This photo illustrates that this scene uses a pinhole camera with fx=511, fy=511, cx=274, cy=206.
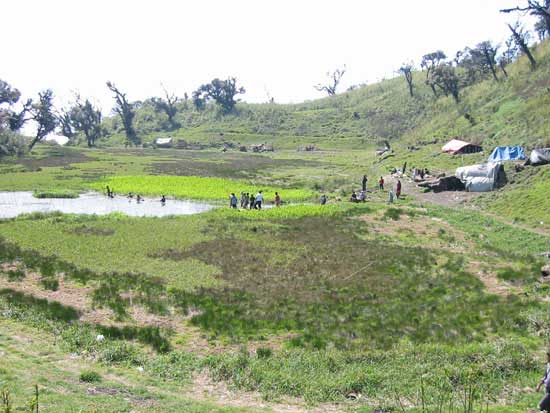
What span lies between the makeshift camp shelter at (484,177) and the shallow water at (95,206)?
24.0 m

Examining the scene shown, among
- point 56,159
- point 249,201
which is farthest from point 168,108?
point 249,201

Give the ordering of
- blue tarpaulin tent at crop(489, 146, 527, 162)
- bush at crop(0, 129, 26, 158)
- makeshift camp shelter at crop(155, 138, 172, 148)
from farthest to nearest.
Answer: makeshift camp shelter at crop(155, 138, 172, 148)
bush at crop(0, 129, 26, 158)
blue tarpaulin tent at crop(489, 146, 527, 162)

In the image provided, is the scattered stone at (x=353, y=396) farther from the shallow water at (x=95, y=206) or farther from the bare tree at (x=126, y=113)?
the bare tree at (x=126, y=113)

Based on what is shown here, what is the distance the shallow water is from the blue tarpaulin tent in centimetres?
2900

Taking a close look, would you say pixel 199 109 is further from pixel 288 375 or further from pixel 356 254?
pixel 288 375

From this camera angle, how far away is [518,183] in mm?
43375

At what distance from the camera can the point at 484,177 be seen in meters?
46.1

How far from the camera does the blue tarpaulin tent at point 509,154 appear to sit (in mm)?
49263

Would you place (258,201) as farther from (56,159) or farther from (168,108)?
(168,108)

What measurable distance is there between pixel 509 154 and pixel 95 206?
3968 centimetres

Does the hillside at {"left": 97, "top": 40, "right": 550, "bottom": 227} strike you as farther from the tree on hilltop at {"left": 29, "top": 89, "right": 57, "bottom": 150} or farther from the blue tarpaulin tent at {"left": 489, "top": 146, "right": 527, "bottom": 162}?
the tree on hilltop at {"left": 29, "top": 89, "right": 57, "bottom": 150}

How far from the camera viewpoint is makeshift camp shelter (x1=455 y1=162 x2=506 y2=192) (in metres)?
45.3

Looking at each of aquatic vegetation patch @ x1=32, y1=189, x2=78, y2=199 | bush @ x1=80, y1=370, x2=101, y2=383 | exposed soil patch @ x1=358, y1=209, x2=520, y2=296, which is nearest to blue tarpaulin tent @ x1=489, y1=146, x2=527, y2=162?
exposed soil patch @ x1=358, y1=209, x2=520, y2=296

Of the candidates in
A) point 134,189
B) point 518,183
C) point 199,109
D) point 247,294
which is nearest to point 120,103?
point 199,109
